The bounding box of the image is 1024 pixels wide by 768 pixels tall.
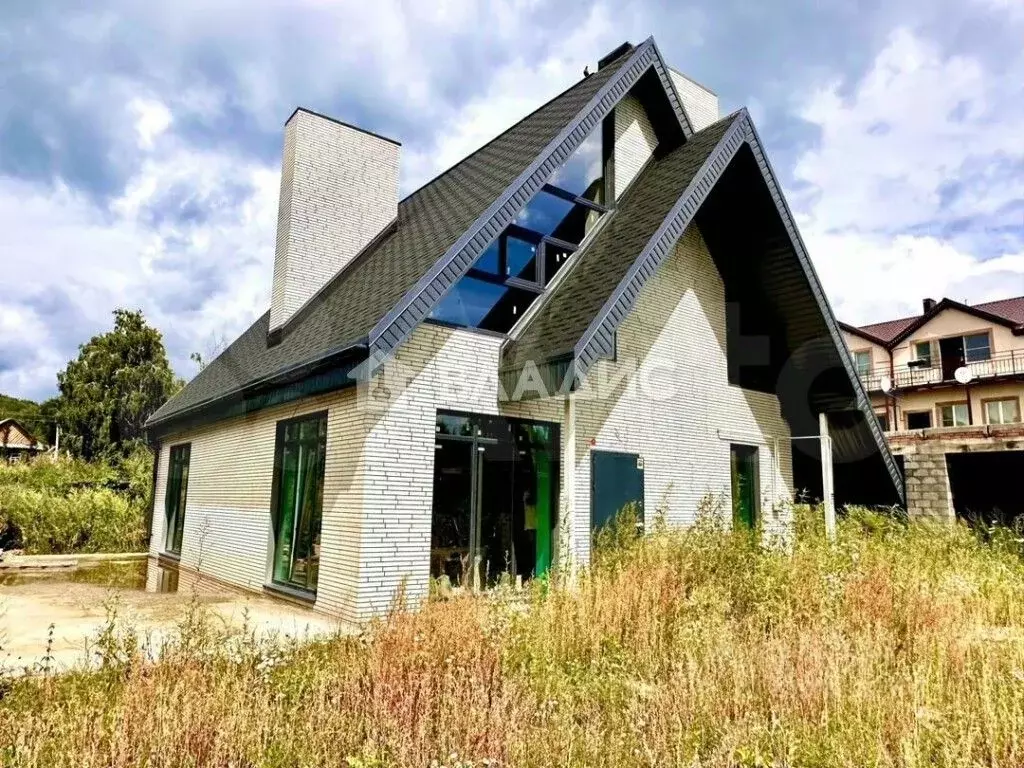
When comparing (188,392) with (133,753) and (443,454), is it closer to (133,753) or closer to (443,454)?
(443,454)

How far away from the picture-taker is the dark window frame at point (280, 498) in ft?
29.5

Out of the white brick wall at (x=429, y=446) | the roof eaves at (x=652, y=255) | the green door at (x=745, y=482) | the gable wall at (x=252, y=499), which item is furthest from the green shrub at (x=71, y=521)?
the green door at (x=745, y=482)

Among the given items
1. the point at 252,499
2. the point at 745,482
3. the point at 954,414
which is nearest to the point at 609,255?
the point at 745,482

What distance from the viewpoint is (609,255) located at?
33.6ft

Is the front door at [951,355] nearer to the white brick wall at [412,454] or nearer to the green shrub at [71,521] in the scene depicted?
the white brick wall at [412,454]

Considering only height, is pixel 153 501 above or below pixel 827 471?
below

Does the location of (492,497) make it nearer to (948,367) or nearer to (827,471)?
(827,471)

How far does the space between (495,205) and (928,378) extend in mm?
35536

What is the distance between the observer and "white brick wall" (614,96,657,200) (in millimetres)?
12047

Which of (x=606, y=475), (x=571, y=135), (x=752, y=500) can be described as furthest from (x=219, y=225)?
(x=752, y=500)

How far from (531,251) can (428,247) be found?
70.3 inches

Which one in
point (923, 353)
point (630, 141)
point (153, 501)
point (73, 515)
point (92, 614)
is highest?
point (923, 353)

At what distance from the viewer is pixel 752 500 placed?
43.5ft

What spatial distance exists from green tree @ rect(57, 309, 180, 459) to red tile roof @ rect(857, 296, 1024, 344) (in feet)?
136
